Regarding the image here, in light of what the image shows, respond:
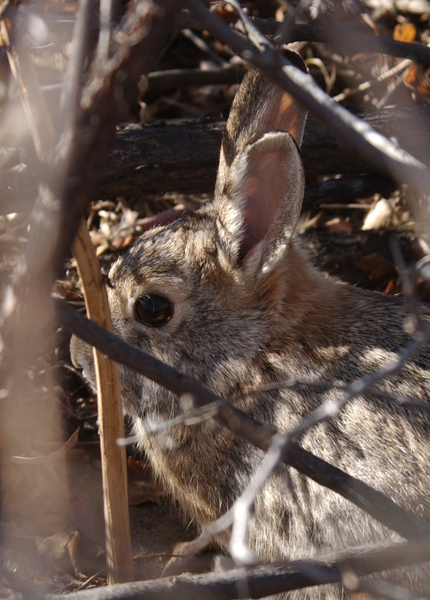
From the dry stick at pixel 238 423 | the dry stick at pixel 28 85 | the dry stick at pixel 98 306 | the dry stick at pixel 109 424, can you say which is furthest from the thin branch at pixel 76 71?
the dry stick at pixel 109 424

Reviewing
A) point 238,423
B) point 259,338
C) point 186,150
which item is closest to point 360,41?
point 186,150

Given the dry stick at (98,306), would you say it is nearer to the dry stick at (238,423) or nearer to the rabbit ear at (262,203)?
the dry stick at (238,423)

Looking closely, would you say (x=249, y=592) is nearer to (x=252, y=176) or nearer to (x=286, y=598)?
(x=286, y=598)

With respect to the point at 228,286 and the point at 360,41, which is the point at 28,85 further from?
the point at 360,41

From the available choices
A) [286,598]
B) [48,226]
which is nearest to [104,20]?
[48,226]

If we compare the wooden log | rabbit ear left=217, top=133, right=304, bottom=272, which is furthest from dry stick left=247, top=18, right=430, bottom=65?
rabbit ear left=217, top=133, right=304, bottom=272
